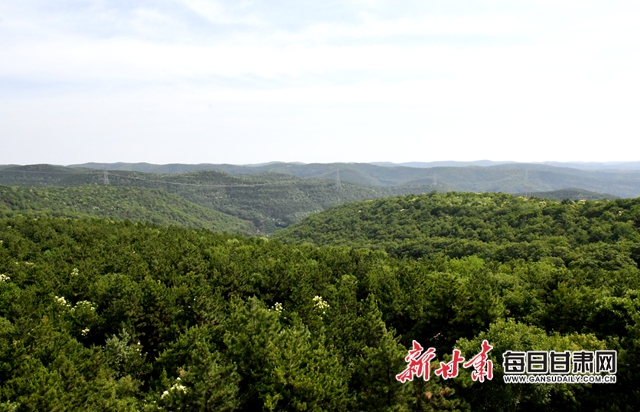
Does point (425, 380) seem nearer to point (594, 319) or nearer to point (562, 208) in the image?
point (594, 319)

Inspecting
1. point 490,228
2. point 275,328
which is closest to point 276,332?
point 275,328

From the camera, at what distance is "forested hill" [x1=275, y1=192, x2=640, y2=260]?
8619 cm

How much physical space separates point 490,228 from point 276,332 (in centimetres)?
10877

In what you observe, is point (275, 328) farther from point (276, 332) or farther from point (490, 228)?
point (490, 228)

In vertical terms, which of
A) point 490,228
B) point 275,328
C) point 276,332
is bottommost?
point 490,228

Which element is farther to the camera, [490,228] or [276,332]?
[490,228]

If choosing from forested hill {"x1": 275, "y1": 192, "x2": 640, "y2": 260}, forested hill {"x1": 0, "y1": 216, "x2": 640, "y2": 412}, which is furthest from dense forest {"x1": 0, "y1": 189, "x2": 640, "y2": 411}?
forested hill {"x1": 275, "y1": 192, "x2": 640, "y2": 260}

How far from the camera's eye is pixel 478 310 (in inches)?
1451

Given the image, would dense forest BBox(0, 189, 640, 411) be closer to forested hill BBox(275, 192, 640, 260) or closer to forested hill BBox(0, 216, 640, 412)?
forested hill BBox(0, 216, 640, 412)

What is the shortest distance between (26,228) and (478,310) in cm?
8784

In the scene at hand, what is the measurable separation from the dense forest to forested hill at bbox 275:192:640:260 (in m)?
10.9

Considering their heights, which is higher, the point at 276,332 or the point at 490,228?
the point at 276,332

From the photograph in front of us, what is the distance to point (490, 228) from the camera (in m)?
123

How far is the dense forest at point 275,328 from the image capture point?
24.5 metres
